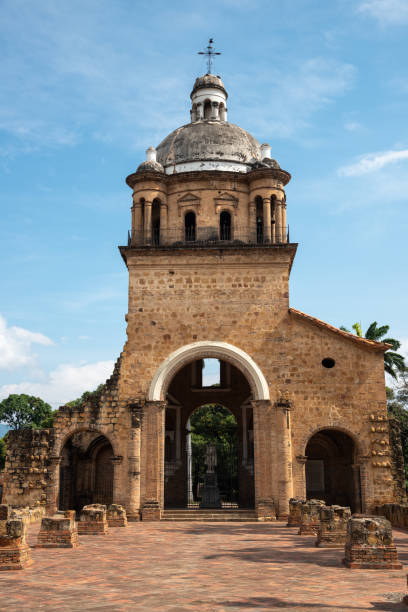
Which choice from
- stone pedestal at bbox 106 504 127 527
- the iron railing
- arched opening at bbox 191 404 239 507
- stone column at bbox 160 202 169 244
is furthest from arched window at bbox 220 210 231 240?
arched opening at bbox 191 404 239 507

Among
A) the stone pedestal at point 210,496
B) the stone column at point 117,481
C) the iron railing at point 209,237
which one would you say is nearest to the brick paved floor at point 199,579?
the stone column at point 117,481

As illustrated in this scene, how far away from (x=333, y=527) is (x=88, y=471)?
15.7m

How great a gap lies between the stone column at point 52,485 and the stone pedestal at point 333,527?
454 inches

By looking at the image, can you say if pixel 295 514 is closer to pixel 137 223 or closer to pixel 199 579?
pixel 199 579

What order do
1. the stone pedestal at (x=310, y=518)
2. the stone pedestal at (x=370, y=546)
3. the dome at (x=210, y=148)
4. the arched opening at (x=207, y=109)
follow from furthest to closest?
the arched opening at (x=207, y=109) < the dome at (x=210, y=148) < the stone pedestal at (x=310, y=518) < the stone pedestal at (x=370, y=546)

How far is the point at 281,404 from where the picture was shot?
2134 centimetres

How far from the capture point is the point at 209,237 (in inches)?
941

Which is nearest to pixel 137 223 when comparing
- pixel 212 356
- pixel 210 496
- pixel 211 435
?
pixel 212 356

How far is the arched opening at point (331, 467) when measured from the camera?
78.2 feet

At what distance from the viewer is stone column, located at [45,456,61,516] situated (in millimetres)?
21094

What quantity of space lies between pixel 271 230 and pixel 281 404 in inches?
275

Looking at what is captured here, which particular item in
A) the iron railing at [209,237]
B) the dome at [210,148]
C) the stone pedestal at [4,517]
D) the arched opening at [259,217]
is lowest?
the stone pedestal at [4,517]

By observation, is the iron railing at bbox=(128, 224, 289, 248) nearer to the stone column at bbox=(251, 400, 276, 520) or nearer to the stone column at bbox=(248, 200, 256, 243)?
the stone column at bbox=(248, 200, 256, 243)

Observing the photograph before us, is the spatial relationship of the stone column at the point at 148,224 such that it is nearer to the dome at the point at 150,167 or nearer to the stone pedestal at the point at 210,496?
the dome at the point at 150,167
